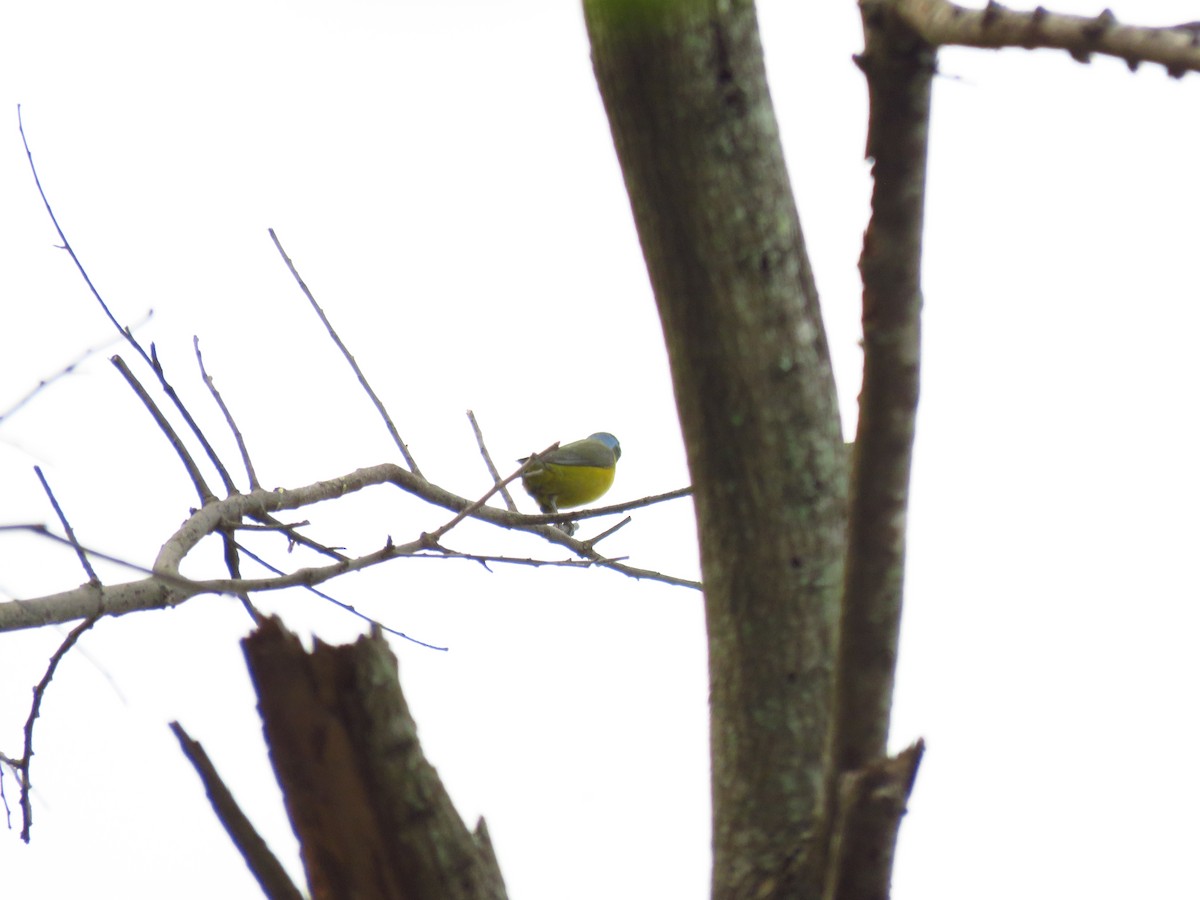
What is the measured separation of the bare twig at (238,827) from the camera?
1.46m

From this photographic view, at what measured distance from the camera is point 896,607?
1229 mm

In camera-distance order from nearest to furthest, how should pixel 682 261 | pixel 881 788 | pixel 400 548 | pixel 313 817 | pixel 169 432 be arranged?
pixel 881 788, pixel 682 261, pixel 313 817, pixel 400 548, pixel 169 432

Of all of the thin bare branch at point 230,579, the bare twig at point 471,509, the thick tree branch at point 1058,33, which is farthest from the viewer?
the bare twig at point 471,509

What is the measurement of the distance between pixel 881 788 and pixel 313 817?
2.25 feet

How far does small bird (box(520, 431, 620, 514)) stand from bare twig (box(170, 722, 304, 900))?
6224 millimetres

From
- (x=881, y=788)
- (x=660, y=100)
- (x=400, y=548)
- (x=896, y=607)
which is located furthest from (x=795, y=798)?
(x=400, y=548)

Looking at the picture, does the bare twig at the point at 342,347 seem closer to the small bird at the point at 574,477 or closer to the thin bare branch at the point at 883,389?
the thin bare branch at the point at 883,389

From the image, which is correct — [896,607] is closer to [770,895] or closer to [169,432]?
[770,895]

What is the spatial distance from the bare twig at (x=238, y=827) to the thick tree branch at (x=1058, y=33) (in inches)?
45.7

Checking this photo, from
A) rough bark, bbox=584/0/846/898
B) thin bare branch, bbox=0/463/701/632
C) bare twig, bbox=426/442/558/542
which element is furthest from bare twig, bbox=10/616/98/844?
rough bark, bbox=584/0/846/898

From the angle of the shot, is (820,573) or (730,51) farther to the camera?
(820,573)

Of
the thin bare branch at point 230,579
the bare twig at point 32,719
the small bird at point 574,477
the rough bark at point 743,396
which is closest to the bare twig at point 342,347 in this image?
the thin bare branch at point 230,579

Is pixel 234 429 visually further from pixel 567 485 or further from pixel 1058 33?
pixel 567 485

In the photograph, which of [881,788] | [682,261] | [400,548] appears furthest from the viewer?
[400,548]
